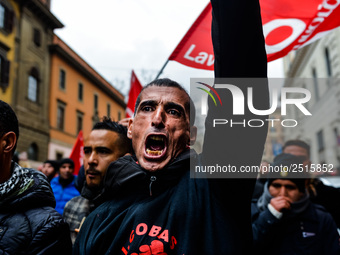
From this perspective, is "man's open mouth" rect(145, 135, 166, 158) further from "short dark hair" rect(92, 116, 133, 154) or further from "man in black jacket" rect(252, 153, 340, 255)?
"man in black jacket" rect(252, 153, 340, 255)

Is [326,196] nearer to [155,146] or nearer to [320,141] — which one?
[155,146]

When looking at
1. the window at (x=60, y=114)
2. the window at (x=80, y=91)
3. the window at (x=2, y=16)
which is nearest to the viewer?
the window at (x=2, y=16)

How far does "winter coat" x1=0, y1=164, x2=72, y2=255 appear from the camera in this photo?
1728 millimetres

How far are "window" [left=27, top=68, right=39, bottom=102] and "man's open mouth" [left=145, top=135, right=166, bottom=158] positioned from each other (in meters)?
20.2

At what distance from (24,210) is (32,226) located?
0.42ft

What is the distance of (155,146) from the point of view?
1.69 metres

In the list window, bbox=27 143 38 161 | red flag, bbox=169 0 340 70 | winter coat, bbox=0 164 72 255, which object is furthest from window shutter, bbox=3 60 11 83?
winter coat, bbox=0 164 72 255

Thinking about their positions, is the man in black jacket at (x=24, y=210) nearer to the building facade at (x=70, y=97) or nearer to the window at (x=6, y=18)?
the window at (x=6, y=18)

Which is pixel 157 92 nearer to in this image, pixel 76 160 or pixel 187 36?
pixel 187 36

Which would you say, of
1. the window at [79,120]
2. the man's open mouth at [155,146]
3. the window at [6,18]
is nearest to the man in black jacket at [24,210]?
the man's open mouth at [155,146]

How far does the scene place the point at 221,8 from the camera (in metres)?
1.25

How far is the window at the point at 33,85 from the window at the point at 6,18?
Result: 2.65 metres

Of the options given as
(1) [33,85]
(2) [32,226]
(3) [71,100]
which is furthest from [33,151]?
(2) [32,226]

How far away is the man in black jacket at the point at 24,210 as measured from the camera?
1737 millimetres
